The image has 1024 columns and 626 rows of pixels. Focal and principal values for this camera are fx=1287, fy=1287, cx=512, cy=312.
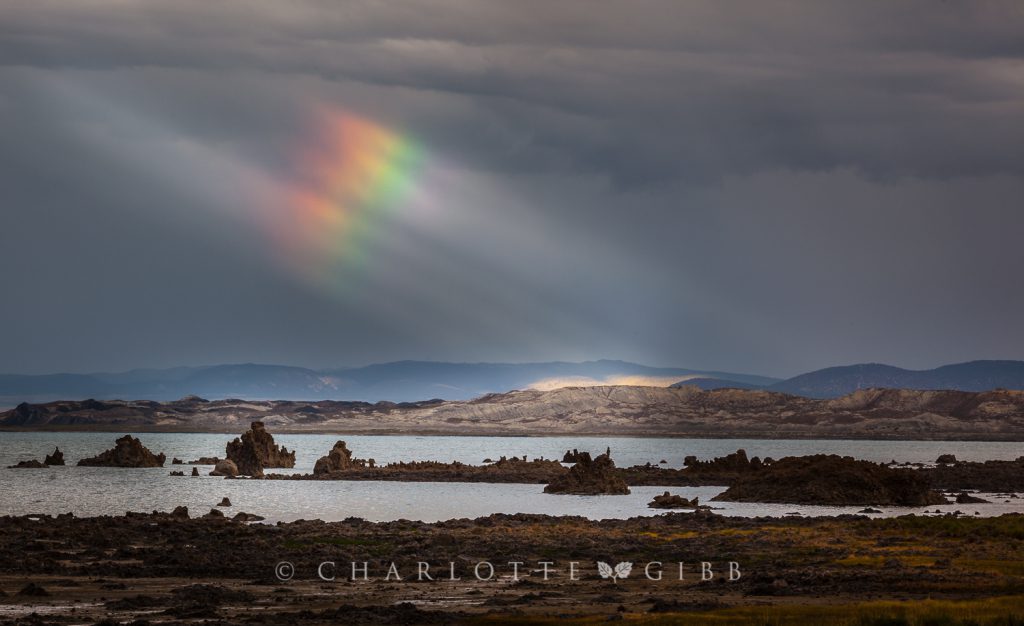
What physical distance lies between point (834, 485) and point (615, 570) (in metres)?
39.3

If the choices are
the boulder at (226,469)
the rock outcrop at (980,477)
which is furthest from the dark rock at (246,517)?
the boulder at (226,469)

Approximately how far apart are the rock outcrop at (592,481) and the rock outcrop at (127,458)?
54.6 meters

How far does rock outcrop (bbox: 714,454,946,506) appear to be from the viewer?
255 ft

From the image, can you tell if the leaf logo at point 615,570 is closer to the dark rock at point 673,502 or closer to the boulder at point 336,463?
the dark rock at point 673,502

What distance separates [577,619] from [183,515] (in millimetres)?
35207

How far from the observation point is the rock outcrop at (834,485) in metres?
77.8

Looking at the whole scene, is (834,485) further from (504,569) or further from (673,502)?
(504,569)

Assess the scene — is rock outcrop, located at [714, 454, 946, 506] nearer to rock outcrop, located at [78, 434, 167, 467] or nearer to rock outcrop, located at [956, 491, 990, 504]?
rock outcrop, located at [956, 491, 990, 504]

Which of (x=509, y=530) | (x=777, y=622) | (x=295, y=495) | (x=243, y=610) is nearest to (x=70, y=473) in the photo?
(x=295, y=495)

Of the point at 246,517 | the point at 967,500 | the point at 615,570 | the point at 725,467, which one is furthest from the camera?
the point at 725,467

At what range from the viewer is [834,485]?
79.8 meters

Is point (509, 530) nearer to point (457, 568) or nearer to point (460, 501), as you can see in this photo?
point (457, 568)

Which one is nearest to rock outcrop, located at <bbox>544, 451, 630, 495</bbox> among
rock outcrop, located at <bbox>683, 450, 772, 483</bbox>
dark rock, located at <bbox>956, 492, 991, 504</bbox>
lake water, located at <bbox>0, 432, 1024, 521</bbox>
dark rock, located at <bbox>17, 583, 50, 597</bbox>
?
lake water, located at <bbox>0, 432, 1024, 521</bbox>

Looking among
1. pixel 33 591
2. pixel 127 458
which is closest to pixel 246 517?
pixel 33 591
